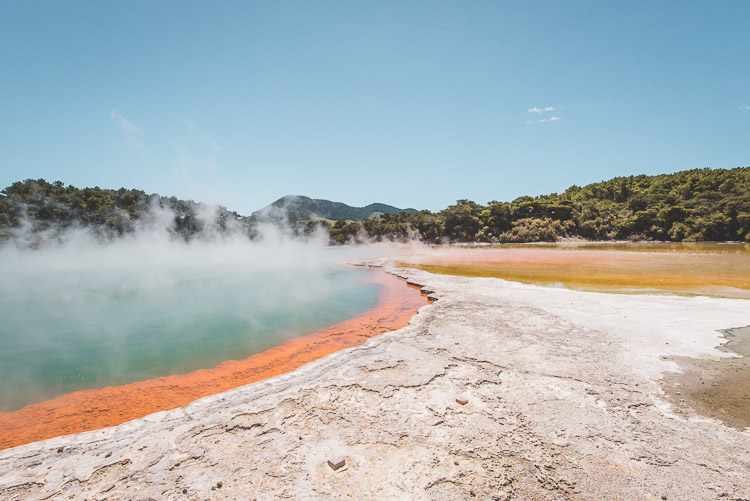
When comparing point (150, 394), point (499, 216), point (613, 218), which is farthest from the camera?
point (499, 216)

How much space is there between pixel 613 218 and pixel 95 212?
6709 centimetres

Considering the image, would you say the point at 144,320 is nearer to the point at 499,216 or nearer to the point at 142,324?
the point at 142,324

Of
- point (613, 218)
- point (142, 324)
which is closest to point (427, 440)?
point (142, 324)

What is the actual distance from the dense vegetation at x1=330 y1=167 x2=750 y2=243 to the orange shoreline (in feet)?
153

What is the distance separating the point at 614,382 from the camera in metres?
4.25

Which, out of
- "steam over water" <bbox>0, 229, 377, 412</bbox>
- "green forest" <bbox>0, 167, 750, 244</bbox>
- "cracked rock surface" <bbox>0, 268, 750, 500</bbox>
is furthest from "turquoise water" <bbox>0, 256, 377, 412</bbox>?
"green forest" <bbox>0, 167, 750, 244</bbox>

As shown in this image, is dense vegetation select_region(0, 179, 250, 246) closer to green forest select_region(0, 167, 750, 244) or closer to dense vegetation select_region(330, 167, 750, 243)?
green forest select_region(0, 167, 750, 244)

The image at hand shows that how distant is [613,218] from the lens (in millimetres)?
46594

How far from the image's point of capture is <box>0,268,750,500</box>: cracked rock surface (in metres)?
2.62

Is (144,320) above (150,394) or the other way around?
above

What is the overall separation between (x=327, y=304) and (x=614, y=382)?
28.0 feet

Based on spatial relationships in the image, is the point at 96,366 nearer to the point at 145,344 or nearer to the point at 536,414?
the point at 145,344

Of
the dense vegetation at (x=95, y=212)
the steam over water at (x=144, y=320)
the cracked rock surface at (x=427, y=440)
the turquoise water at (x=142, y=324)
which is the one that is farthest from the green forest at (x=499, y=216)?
the cracked rock surface at (x=427, y=440)

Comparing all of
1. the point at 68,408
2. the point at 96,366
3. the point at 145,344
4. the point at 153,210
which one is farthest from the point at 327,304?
the point at 153,210
